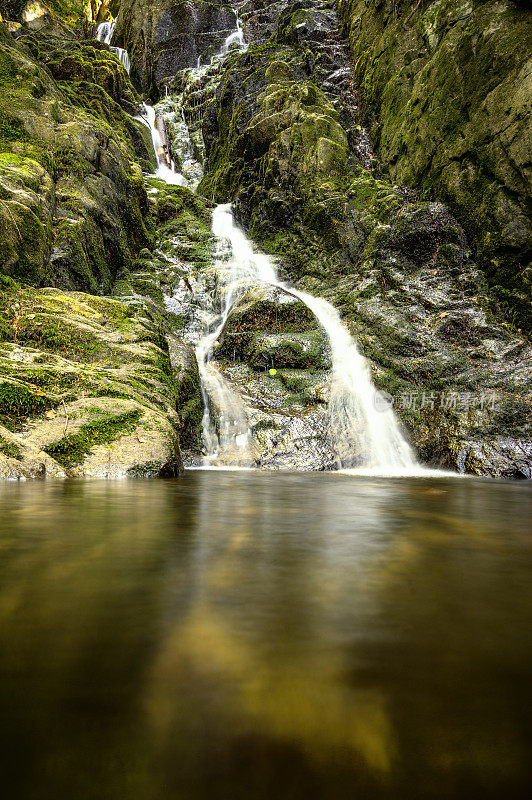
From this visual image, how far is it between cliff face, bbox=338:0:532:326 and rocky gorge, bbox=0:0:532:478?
59 millimetres

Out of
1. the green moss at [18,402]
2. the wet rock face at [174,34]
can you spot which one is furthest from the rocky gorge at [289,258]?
the wet rock face at [174,34]

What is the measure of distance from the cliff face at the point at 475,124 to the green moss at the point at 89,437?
10337mm

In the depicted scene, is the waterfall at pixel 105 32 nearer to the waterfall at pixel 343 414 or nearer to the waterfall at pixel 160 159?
the waterfall at pixel 160 159

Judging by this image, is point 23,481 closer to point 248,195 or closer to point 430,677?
point 430,677

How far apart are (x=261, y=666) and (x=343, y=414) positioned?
29.4 feet

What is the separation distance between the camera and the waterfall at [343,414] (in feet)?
30.5

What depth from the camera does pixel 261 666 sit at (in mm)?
1260

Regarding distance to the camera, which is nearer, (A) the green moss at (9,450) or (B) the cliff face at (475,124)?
(A) the green moss at (9,450)

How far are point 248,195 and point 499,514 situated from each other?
1764 centimetres

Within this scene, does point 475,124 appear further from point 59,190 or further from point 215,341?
point 59,190

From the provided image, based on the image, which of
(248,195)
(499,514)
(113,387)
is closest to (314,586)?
(499,514)

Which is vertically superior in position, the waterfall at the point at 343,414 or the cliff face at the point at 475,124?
the cliff face at the point at 475,124

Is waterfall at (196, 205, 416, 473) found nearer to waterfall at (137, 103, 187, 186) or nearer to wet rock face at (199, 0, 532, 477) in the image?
wet rock face at (199, 0, 532, 477)

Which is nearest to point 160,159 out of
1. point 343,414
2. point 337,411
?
point 337,411
